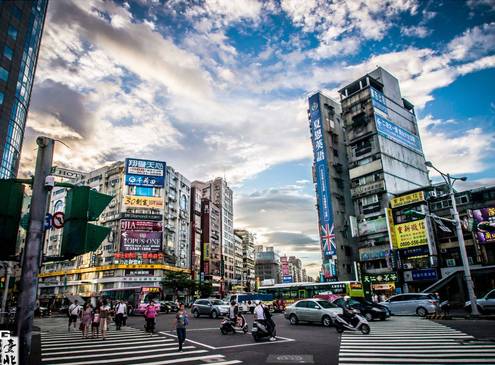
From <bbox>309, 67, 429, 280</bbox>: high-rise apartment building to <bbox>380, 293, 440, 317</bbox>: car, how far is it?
73.2 ft

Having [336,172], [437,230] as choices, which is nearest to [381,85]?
[336,172]

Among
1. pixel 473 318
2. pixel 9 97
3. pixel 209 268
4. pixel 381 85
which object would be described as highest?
pixel 381 85

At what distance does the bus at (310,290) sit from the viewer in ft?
112

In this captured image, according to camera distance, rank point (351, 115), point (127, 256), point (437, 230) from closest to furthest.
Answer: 1. point (437, 230)
2. point (351, 115)
3. point (127, 256)

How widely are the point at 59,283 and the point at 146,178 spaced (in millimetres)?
34793

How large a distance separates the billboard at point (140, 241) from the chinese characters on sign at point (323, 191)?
93.1 feet

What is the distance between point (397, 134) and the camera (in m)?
58.7

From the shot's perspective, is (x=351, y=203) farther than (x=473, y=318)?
Yes

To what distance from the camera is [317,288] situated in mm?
35094

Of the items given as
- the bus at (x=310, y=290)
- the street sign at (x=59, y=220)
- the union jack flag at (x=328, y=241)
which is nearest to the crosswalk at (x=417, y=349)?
the street sign at (x=59, y=220)

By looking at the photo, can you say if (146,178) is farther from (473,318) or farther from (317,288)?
(473,318)

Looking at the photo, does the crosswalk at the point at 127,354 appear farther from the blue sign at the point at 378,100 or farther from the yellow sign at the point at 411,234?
the blue sign at the point at 378,100

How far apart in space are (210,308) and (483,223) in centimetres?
3018

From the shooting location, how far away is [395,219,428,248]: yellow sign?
137 ft
